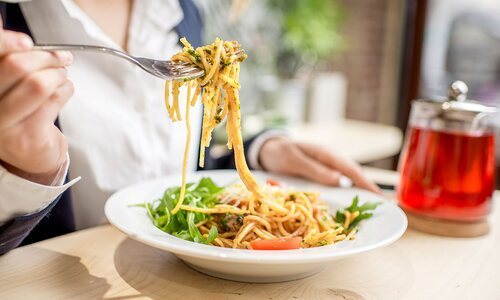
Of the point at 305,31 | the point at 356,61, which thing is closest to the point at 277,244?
the point at 305,31

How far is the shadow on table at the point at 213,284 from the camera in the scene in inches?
29.3

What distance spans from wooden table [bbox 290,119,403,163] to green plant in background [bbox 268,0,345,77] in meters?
0.39

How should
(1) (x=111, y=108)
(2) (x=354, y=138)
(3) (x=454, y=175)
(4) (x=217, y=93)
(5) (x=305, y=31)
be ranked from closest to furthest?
(4) (x=217, y=93) → (3) (x=454, y=175) → (1) (x=111, y=108) → (2) (x=354, y=138) → (5) (x=305, y=31)

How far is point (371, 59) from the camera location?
3.66 m

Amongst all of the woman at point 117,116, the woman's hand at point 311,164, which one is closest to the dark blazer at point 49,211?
the woman at point 117,116

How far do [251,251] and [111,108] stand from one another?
610 mm

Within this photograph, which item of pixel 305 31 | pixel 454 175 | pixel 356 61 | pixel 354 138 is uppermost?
pixel 305 31

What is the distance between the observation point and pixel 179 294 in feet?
2.41

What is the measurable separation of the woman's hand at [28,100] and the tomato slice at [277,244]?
12.8 inches

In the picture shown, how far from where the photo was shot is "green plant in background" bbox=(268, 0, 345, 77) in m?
2.77

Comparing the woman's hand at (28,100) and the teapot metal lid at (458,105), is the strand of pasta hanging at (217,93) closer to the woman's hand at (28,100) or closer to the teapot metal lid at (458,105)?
the woman's hand at (28,100)

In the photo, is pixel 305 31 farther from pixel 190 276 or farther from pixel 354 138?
pixel 190 276

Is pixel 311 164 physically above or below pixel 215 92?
below

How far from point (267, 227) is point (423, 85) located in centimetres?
297
